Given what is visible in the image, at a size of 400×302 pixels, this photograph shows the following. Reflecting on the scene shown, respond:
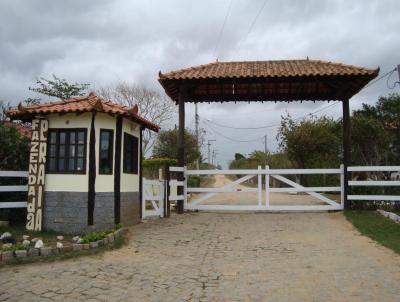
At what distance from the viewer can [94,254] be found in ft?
26.3

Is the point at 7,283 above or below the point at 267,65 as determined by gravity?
below

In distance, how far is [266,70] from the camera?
14.3m

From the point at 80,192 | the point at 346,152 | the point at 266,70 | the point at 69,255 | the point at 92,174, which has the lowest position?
the point at 69,255

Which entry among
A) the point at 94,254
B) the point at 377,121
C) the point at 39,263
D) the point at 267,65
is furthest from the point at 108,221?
the point at 377,121

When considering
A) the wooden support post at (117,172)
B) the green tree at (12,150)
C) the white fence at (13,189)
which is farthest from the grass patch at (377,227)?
the green tree at (12,150)

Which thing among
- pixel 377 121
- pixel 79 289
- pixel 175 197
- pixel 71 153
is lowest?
pixel 79 289

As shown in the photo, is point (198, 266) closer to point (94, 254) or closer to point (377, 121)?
point (94, 254)

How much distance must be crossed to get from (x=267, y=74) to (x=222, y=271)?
26.6 ft

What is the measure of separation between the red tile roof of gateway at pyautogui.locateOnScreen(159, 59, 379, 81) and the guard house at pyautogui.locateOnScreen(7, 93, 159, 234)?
3.88 metres

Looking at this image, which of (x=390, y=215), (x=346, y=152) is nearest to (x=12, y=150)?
(x=346, y=152)

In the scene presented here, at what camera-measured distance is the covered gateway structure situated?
45.1 feet

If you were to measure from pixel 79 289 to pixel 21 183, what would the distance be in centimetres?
665

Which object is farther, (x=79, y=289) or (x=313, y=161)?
(x=313, y=161)

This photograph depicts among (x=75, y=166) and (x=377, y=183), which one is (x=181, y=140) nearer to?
(x=75, y=166)
